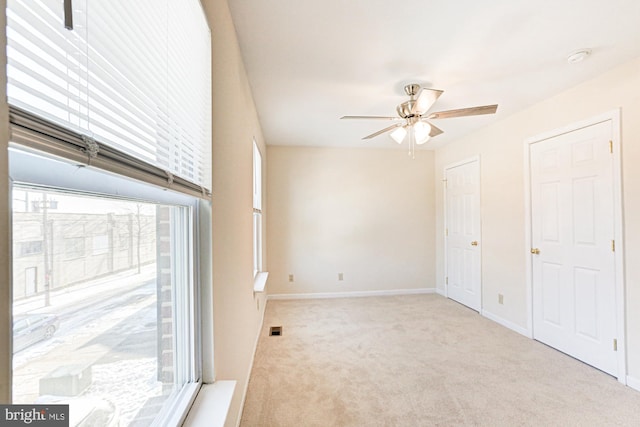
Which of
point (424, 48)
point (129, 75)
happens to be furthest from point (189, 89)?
point (424, 48)

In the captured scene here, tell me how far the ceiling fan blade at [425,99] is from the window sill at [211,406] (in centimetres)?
217

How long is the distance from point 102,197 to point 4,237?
0.91 feet

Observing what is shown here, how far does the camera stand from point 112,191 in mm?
638

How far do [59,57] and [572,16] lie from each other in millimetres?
2443

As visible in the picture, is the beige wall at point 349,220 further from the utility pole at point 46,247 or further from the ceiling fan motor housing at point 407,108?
the utility pole at point 46,247

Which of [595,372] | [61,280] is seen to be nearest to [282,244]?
[595,372]

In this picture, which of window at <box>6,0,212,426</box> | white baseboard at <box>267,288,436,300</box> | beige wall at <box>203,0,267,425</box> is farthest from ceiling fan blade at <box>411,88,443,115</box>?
white baseboard at <box>267,288,436,300</box>

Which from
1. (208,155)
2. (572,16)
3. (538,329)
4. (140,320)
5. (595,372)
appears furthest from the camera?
(538,329)

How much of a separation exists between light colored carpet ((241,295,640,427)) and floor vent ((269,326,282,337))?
0.07m

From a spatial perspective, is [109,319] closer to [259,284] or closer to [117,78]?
[117,78]

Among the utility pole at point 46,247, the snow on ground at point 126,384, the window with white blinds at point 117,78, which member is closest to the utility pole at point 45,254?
the utility pole at point 46,247

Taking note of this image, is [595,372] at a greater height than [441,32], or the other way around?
[441,32]

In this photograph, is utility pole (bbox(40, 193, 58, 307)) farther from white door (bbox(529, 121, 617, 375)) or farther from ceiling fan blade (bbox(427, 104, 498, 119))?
white door (bbox(529, 121, 617, 375))

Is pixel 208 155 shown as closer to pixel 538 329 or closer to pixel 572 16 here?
pixel 572 16
